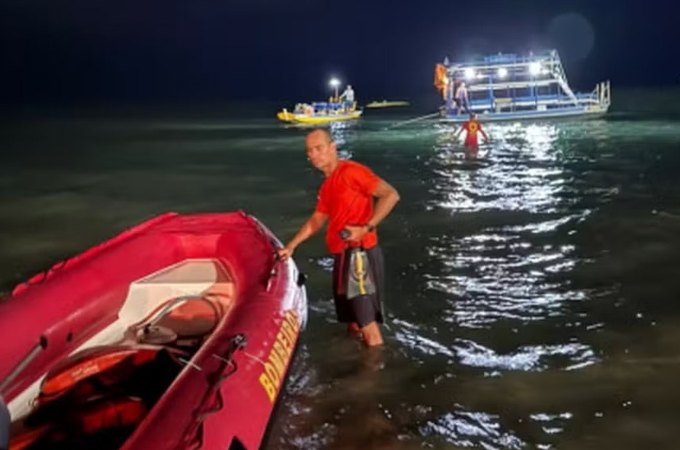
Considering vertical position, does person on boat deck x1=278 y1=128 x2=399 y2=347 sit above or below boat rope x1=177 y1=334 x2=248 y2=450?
above

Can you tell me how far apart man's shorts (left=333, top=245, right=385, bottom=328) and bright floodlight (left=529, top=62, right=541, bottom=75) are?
32.3 m

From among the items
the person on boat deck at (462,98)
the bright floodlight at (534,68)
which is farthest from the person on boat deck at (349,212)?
the bright floodlight at (534,68)

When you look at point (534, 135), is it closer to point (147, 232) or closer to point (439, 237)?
point (439, 237)

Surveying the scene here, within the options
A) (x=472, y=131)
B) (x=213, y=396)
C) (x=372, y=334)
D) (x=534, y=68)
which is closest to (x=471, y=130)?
(x=472, y=131)

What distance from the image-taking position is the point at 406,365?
19.7 feet

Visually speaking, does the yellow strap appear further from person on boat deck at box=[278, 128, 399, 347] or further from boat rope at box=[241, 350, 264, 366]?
boat rope at box=[241, 350, 264, 366]

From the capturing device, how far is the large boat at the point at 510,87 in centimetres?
3528

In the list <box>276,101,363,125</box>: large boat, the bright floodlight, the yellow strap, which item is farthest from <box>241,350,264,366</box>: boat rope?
<box>276,101,363,125</box>: large boat

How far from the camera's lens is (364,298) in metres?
5.53

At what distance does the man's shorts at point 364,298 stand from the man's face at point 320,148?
2.39 feet

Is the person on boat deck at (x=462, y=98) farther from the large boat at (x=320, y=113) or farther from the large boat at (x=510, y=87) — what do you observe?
the large boat at (x=320, y=113)

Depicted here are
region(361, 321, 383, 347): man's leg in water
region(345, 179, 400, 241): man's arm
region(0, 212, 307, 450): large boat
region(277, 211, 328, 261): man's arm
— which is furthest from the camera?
region(361, 321, 383, 347): man's leg in water

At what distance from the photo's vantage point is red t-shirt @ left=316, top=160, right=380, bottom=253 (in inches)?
209

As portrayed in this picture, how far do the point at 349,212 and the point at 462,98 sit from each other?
101ft
